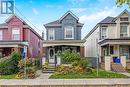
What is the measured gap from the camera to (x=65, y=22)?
Answer: 4331 cm

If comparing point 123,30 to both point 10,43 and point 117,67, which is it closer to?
point 117,67

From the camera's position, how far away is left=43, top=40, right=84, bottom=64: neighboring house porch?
4069 centimetres

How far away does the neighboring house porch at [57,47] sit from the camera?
4069cm

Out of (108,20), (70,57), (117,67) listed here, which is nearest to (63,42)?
(70,57)

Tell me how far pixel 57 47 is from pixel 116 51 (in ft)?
27.1

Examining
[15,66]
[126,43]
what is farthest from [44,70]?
[126,43]

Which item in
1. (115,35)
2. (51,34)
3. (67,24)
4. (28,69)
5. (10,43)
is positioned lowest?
(28,69)

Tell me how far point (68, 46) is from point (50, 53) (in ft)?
9.45

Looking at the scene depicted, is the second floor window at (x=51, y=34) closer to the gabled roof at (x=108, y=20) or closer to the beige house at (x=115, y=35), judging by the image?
the beige house at (x=115, y=35)

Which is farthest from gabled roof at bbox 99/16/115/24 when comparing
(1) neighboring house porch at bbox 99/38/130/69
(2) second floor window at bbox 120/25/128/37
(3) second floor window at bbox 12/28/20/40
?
(3) second floor window at bbox 12/28/20/40

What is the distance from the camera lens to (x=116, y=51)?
4188 cm

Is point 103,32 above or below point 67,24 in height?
below

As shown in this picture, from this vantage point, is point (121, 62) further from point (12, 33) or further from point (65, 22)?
point (12, 33)

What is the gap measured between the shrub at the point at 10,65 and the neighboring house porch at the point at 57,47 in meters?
8.03
